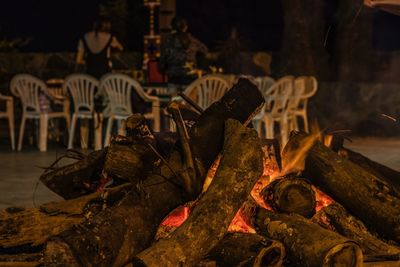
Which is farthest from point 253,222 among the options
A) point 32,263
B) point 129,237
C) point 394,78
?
point 394,78

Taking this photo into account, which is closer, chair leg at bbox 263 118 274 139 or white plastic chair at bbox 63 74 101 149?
white plastic chair at bbox 63 74 101 149

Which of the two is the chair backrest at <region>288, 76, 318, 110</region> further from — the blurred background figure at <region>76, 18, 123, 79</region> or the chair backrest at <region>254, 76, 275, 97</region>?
the blurred background figure at <region>76, 18, 123, 79</region>

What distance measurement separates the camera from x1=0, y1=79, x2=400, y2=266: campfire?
13.0 feet

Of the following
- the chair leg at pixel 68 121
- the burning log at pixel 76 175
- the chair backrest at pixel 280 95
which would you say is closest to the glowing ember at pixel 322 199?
the burning log at pixel 76 175

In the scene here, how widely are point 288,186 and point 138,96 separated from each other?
219 inches

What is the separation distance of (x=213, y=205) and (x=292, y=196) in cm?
59

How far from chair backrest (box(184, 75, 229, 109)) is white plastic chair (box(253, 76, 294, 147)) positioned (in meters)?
0.66

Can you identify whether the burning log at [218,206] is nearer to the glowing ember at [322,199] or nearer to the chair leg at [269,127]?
the glowing ember at [322,199]

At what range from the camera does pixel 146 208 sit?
13.7 ft

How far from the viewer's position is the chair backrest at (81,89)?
10.0 m

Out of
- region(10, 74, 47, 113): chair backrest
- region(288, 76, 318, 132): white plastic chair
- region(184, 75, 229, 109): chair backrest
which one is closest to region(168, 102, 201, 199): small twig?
region(184, 75, 229, 109): chair backrest

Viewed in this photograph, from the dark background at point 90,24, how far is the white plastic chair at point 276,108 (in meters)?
8.08

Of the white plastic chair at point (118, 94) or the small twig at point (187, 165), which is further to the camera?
the white plastic chair at point (118, 94)

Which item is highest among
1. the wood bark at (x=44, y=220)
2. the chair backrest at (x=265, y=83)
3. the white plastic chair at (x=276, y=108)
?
the wood bark at (x=44, y=220)
